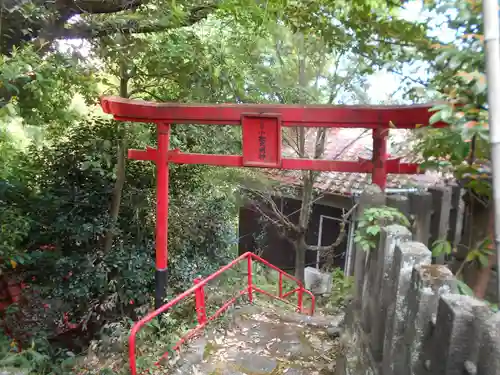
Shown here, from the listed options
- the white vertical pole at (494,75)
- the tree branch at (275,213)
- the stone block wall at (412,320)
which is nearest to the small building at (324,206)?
the tree branch at (275,213)

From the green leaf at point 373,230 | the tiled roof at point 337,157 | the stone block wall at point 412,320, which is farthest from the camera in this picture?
the tiled roof at point 337,157

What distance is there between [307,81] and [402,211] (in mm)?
5669

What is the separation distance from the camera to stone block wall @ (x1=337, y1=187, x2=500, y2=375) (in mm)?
1798

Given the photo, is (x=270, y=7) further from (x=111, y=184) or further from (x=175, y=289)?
(x=175, y=289)

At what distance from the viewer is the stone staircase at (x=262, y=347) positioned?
4.98m

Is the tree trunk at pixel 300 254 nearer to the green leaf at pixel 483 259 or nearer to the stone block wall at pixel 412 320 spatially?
the stone block wall at pixel 412 320

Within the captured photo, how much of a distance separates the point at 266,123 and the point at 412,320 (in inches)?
132

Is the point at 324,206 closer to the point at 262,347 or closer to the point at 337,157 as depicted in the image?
the point at 337,157

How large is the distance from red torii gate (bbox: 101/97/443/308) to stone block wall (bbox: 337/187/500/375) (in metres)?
1.48

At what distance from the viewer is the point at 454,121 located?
1.97 meters

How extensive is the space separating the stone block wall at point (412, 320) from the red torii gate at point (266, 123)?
58.2 inches

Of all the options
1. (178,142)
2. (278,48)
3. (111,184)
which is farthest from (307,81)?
(111,184)

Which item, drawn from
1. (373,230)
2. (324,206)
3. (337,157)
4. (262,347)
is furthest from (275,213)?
(373,230)

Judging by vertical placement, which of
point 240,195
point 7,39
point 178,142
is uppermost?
point 7,39
